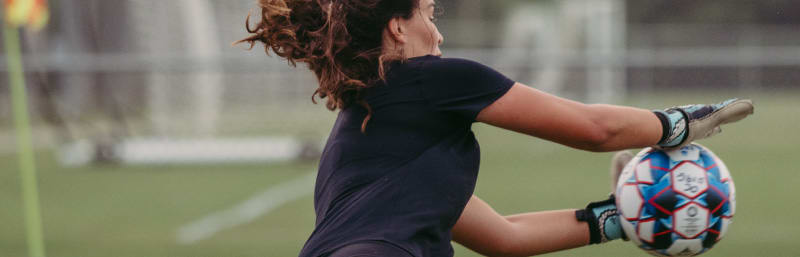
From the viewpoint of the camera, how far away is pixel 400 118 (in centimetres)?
294

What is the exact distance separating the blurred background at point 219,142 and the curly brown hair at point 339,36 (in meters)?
0.50

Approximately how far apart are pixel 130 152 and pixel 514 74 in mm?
9295

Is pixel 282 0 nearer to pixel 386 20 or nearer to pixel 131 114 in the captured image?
pixel 386 20

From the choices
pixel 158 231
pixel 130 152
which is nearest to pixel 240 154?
pixel 130 152

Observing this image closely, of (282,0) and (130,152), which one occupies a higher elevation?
(282,0)

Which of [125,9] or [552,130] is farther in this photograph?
[125,9]

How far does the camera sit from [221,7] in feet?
46.0

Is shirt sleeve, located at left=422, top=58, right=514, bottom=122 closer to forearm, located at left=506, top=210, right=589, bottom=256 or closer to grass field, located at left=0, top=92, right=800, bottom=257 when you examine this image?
forearm, located at left=506, top=210, right=589, bottom=256

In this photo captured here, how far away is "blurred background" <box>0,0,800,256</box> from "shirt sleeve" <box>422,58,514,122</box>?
0.53 metres

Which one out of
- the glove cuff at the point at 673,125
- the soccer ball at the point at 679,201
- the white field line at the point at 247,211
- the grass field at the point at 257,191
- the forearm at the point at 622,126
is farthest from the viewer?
the white field line at the point at 247,211

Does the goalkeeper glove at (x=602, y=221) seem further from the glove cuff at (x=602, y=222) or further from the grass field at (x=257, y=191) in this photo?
the grass field at (x=257, y=191)

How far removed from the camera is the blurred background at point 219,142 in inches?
290

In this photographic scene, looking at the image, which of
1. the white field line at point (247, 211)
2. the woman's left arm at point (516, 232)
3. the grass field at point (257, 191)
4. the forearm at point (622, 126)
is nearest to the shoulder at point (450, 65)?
the forearm at point (622, 126)

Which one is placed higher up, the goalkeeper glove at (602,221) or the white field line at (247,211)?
the goalkeeper glove at (602,221)
